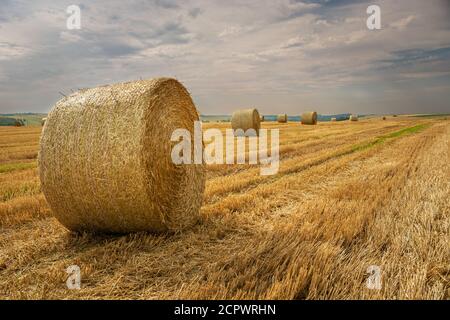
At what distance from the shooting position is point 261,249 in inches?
164

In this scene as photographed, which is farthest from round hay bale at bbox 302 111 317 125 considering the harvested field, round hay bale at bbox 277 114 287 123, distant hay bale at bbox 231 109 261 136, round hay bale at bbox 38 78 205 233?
round hay bale at bbox 38 78 205 233

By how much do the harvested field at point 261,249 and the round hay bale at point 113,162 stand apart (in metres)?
0.32

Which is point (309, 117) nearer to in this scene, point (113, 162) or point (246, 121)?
point (246, 121)

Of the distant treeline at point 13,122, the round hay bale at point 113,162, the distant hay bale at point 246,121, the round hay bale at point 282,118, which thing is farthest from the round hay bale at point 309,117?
the round hay bale at point 113,162

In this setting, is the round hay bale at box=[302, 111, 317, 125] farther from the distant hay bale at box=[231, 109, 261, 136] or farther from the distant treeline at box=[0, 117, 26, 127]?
the distant treeline at box=[0, 117, 26, 127]

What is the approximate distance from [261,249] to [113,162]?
2196mm

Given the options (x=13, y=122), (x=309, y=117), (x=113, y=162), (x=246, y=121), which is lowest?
(x=113, y=162)

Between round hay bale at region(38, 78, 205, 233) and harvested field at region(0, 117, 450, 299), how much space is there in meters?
0.32

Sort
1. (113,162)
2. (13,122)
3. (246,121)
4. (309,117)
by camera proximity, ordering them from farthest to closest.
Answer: (13,122)
(309,117)
(246,121)
(113,162)

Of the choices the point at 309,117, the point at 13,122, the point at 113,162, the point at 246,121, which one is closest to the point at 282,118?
the point at 309,117

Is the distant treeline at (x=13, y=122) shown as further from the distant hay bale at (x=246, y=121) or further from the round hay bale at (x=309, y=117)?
the round hay bale at (x=309, y=117)

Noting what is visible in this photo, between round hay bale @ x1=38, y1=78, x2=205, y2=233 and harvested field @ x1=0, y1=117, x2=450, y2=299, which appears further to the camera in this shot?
round hay bale @ x1=38, y1=78, x2=205, y2=233

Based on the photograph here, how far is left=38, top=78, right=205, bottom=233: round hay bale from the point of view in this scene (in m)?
4.75
